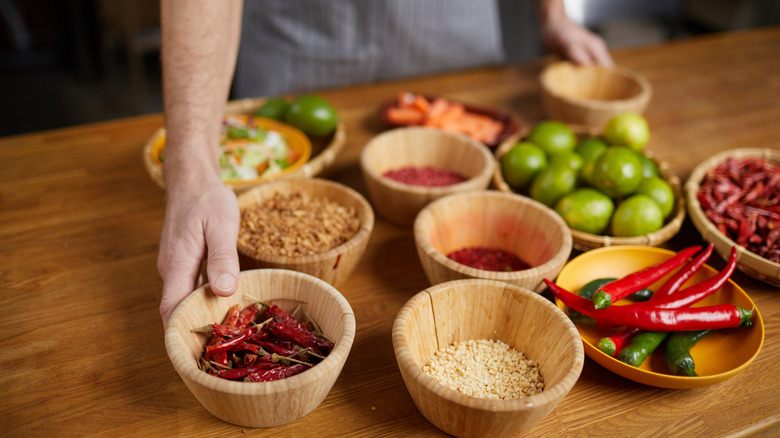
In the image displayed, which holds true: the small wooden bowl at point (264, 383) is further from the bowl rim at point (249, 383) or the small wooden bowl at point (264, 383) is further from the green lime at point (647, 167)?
the green lime at point (647, 167)

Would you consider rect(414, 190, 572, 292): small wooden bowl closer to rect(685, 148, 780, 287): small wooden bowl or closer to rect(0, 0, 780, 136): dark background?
rect(685, 148, 780, 287): small wooden bowl

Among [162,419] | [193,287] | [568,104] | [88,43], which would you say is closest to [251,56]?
[568,104]

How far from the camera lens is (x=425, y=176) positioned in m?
1.66

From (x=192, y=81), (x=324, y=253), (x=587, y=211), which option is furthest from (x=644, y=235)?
(x=192, y=81)

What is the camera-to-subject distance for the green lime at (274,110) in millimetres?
1969

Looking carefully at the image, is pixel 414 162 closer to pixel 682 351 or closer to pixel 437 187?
pixel 437 187

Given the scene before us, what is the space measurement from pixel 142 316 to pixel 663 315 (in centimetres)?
109

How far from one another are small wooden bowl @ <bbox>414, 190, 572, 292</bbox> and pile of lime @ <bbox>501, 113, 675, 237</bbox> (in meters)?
0.11

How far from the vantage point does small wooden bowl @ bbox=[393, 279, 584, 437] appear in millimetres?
958

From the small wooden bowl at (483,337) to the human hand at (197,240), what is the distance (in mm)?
359

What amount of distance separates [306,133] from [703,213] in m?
1.17

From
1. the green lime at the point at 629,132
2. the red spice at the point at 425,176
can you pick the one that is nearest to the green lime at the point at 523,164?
the red spice at the point at 425,176

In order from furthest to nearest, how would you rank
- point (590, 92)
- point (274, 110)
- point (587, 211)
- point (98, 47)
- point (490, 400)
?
1. point (98, 47)
2. point (590, 92)
3. point (274, 110)
4. point (587, 211)
5. point (490, 400)

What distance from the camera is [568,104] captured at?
1.97m
